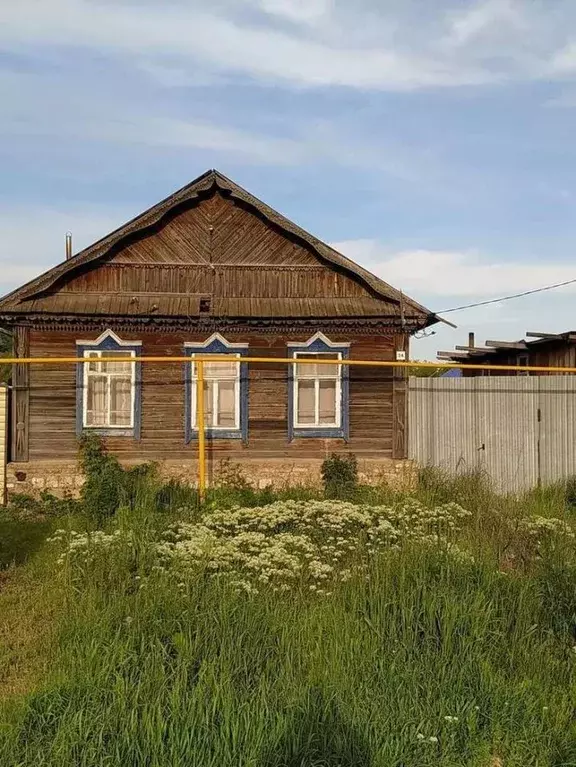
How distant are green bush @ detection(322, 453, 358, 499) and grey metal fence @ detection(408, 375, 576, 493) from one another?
156 cm

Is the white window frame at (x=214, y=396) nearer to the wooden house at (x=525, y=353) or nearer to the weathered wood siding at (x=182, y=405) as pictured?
the weathered wood siding at (x=182, y=405)

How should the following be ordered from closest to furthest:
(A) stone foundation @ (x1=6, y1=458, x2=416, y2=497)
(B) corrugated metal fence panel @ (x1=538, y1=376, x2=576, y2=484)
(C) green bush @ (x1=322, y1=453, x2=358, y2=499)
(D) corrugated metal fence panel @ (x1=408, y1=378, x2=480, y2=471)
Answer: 1. (C) green bush @ (x1=322, y1=453, x2=358, y2=499)
2. (A) stone foundation @ (x1=6, y1=458, x2=416, y2=497)
3. (B) corrugated metal fence panel @ (x1=538, y1=376, x2=576, y2=484)
4. (D) corrugated metal fence panel @ (x1=408, y1=378, x2=480, y2=471)

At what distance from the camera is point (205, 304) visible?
12.1 m

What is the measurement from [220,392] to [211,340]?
0.93m

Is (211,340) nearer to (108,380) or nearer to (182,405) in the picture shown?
(182,405)

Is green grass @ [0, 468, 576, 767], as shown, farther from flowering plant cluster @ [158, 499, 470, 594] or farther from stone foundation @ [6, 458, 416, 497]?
stone foundation @ [6, 458, 416, 497]

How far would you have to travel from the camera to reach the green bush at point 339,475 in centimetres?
1128

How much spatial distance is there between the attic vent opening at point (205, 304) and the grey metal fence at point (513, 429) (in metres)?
4.29

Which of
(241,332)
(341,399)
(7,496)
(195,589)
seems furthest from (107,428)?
(195,589)

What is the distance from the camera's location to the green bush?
1128 centimetres

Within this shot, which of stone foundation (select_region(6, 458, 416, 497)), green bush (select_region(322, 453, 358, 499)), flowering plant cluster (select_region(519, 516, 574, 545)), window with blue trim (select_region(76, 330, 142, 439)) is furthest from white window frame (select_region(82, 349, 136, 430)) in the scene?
flowering plant cluster (select_region(519, 516, 574, 545))

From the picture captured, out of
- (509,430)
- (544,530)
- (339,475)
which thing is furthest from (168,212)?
(544,530)

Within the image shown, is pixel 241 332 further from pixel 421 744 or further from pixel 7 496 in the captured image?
pixel 421 744

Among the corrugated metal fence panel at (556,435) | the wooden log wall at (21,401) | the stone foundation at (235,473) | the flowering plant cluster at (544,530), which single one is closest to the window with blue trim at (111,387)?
the stone foundation at (235,473)
